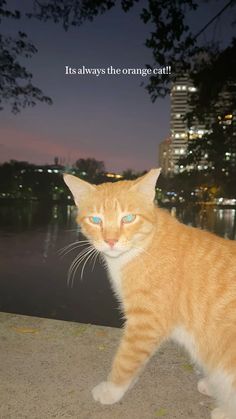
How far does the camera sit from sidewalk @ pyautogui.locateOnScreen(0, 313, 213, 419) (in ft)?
7.57

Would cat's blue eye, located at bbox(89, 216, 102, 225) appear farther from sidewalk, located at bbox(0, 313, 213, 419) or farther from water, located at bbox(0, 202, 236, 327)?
water, located at bbox(0, 202, 236, 327)

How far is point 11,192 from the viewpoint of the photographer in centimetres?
5706

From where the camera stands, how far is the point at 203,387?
2580 mm

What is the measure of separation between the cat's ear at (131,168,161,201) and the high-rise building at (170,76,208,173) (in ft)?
10.8

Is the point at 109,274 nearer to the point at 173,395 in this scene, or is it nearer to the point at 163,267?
the point at 163,267

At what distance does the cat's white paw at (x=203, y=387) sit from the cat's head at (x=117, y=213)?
47.5 inches

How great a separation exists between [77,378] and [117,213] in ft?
4.66

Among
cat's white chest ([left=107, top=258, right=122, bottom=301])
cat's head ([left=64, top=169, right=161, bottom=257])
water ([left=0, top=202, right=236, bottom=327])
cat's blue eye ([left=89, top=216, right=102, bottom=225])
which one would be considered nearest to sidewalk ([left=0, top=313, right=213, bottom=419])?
cat's white chest ([left=107, top=258, right=122, bottom=301])

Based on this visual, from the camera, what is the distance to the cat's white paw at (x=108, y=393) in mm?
2395

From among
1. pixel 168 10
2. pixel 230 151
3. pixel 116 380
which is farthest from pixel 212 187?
pixel 116 380

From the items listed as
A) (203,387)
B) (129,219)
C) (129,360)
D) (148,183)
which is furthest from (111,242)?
(203,387)

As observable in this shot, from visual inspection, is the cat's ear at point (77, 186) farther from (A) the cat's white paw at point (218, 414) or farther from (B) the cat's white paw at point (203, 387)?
(A) the cat's white paw at point (218, 414)

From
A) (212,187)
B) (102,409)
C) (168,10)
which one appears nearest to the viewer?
(102,409)

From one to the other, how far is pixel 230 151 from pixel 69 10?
396cm
